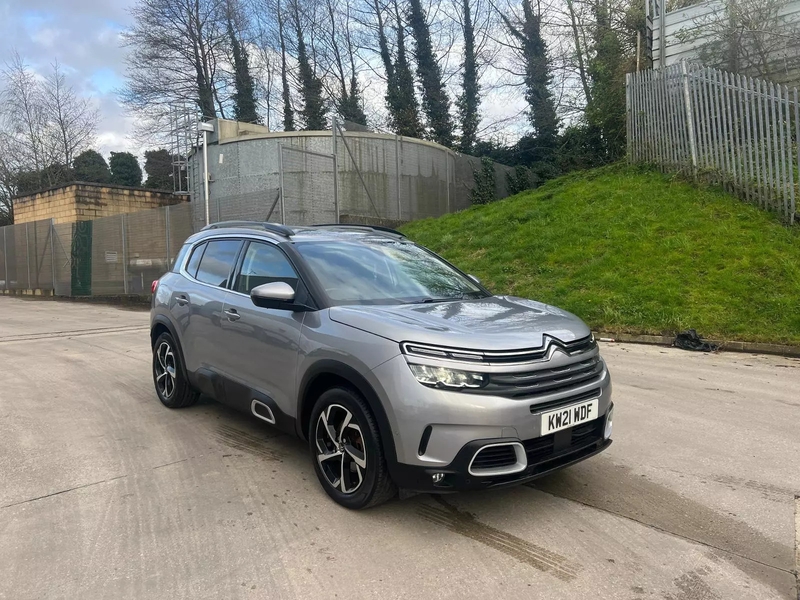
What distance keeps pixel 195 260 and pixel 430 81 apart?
27.5 metres

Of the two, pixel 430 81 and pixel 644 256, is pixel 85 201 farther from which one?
pixel 644 256

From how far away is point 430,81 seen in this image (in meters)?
30.3

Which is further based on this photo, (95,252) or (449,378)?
(95,252)

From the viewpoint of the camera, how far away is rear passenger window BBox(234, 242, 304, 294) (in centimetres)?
405

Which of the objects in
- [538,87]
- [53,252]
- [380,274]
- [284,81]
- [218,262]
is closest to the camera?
[380,274]

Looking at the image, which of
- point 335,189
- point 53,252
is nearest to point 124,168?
point 53,252

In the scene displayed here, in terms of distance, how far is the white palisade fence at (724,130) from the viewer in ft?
33.8

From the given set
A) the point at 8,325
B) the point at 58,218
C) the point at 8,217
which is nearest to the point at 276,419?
the point at 8,325

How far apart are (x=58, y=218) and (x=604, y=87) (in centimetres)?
2162

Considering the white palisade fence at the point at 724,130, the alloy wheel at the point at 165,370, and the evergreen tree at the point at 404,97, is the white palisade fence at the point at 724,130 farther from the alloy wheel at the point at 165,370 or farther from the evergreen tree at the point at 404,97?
the evergreen tree at the point at 404,97

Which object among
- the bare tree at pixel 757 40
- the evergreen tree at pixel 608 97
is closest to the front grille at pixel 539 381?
the bare tree at pixel 757 40

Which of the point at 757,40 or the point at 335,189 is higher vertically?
the point at 757,40

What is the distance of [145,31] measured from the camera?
32562 mm

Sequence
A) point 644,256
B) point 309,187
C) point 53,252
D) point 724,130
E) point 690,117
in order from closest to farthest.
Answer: point 644,256 → point 724,130 → point 690,117 → point 309,187 → point 53,252
